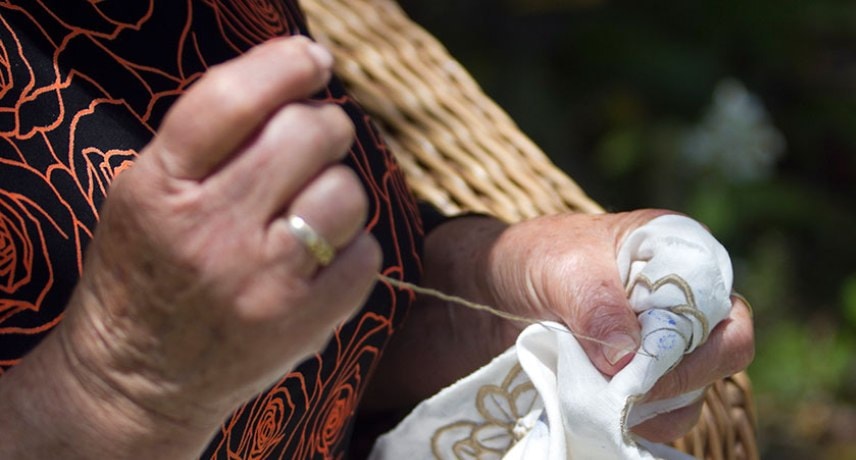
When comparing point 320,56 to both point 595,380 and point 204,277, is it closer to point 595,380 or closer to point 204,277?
point 204,277

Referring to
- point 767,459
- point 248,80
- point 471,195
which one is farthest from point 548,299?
point 767,459

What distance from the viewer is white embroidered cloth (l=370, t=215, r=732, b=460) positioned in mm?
688

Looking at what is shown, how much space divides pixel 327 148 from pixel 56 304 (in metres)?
0.24

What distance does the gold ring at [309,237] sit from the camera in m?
0.42

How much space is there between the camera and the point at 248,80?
0.41m

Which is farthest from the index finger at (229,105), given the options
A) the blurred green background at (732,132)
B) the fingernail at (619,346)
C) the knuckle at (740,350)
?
the blurred green background at (732,132)

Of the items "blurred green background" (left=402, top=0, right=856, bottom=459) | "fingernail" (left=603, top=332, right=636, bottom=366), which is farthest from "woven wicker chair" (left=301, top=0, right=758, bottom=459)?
"blurred green background" (left=402, top=0, right=856, bottom=459)

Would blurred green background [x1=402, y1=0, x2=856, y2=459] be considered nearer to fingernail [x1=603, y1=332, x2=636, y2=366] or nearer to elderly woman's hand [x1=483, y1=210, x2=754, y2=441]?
elderly woman's hand [x1=483, y1=210, x2=754, y2=441]

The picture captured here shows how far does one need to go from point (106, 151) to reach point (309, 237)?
0.25 metres

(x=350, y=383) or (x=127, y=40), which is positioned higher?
(x=127, y=40)

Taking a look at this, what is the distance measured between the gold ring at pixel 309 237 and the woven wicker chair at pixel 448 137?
58cm

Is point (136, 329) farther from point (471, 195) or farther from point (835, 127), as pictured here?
point (835, 127)

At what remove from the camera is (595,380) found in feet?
2.26

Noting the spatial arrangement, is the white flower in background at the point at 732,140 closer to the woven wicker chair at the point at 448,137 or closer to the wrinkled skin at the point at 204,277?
the woven wicker chair at the point at 448,137
